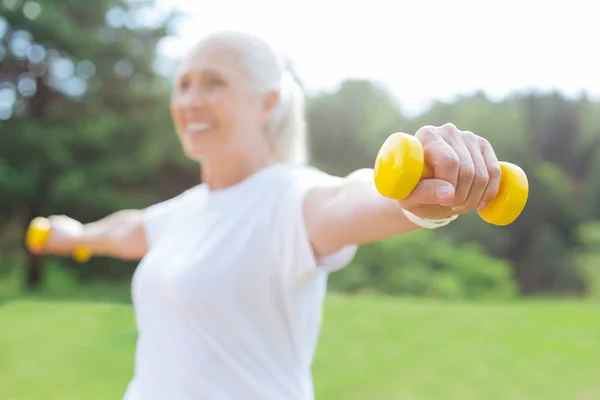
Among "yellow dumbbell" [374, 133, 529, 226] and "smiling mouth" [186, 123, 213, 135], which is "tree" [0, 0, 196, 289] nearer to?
"smiling mouth" [186, 123, 213, 135]

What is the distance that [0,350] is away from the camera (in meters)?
3.72

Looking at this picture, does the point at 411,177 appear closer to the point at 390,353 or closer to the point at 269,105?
the point at 269,105

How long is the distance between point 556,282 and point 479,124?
4.00 metres

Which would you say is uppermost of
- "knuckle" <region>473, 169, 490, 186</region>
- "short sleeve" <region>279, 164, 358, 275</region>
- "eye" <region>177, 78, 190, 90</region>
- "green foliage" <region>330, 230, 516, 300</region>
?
"eye" <region>177, 78, 190, 90</region>

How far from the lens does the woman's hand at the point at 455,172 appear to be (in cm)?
56

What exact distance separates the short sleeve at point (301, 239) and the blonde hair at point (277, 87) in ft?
0.80

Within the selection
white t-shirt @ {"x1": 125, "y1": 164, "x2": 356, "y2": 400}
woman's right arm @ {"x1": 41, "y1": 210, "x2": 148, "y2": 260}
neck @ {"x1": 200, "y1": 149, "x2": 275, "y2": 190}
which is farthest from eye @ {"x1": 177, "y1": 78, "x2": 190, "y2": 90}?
woman's right arm @ {"x1": 41, "y1": 210, "x2": 148, "y2": 260}

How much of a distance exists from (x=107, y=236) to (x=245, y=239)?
691mm

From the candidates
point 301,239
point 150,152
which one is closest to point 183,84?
point 301,239

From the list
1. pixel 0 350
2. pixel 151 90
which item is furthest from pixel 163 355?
pixel 151 90

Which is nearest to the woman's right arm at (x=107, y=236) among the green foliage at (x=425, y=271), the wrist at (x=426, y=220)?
the wrist at (x=426, y=220)

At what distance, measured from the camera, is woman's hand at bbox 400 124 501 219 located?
1.84ft

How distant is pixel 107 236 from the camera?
154 centimetres

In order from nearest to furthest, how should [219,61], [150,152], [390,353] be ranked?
[219,61], [390,353], [150,152]
